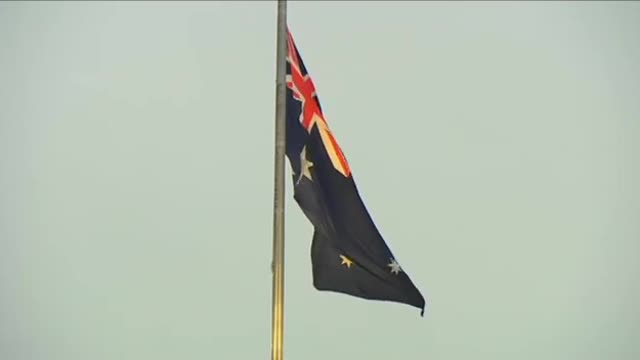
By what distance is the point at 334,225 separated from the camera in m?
5.79

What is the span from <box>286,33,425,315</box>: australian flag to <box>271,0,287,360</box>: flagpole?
0.11 metres

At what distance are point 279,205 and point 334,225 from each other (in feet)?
1.69

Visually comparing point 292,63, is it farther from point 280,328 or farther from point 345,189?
point 280,328

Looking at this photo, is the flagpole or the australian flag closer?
the flagpole

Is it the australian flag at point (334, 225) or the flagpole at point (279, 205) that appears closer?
the flagpole at point (279, 205)

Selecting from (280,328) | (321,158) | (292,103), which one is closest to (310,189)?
(321,158)

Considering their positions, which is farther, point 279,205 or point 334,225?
point 334,225

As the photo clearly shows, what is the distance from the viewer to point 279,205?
5.57 metres

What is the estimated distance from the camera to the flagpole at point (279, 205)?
5441 mm

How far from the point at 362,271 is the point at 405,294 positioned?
400 millimetres

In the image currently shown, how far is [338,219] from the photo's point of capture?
5.82m

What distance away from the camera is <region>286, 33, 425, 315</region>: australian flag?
225 inches

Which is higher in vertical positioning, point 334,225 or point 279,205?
point 279,205

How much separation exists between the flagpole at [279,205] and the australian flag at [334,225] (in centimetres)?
11
